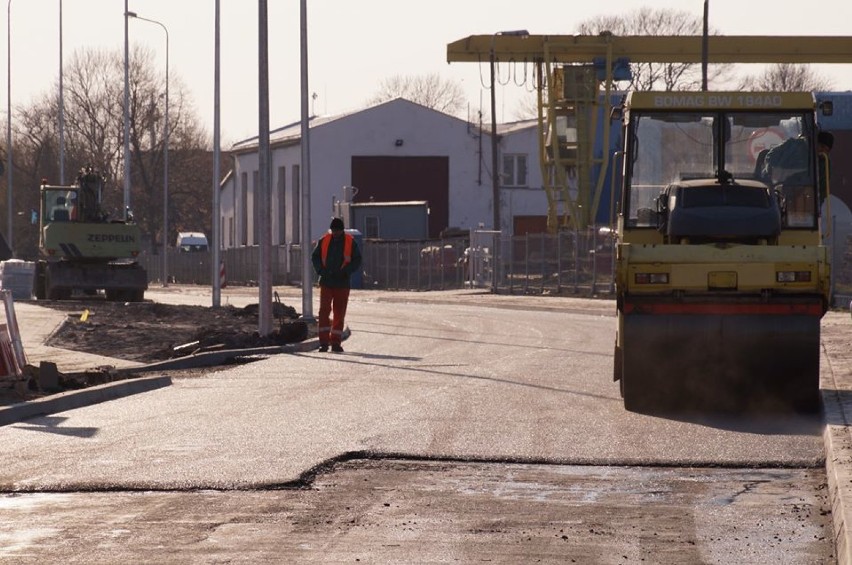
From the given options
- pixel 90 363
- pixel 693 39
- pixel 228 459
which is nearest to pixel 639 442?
pixel 228 459

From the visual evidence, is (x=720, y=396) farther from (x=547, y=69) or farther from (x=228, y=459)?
(x=547, y=69)

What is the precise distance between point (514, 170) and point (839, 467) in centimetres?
7119

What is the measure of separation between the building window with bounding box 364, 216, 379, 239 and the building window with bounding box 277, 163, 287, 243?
1279 centimetres

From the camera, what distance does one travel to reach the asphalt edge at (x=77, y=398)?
14312mm

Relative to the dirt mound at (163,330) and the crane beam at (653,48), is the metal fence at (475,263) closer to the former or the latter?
the crane beam at (653,48)

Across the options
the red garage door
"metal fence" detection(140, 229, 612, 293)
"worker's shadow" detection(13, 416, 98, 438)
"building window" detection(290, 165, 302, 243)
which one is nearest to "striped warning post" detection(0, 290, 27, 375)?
"worker's shadow" detection(13, 416, 98, 438)

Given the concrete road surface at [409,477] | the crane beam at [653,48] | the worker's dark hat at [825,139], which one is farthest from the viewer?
the crane beam at [653,48]

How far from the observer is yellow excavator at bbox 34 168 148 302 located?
41125 millimetres

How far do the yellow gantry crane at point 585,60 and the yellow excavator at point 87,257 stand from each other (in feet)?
56.9

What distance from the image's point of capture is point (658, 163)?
52.4 feet

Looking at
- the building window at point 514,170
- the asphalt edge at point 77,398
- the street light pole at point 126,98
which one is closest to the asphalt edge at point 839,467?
the asphalt edge at point 77,398

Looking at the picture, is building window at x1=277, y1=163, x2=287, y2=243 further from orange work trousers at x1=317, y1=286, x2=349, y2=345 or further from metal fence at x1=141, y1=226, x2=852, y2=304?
orange work trousers at x1=317, y1=286, x2=349, y2=345

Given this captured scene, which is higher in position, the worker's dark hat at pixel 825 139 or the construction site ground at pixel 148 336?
the worker's dark hat at pixel 825 139

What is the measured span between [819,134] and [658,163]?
4.90ft
